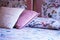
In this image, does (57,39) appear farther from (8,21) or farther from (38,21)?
(8,21)

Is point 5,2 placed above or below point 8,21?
above

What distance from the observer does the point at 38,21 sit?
226 cm

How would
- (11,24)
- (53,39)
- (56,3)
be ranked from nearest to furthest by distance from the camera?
(53,39), (11,24), (56,3)

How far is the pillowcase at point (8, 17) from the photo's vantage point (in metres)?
2.19

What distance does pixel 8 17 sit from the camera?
2.23m

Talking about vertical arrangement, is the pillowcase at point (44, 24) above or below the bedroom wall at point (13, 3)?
below

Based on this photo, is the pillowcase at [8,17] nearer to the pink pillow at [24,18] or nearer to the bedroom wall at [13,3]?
the pink pillow at [24,18]

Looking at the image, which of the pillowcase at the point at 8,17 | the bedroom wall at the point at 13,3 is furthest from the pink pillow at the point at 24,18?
the bedroom wall at the point at 13,3

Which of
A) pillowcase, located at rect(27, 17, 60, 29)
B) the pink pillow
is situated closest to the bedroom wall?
the pink pillow

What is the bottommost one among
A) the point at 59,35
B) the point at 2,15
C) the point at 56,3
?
the point at 59,35

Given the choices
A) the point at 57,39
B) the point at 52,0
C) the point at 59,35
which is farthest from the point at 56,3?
the point at 57,39

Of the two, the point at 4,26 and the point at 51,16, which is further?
the point at 51,16

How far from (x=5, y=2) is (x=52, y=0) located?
928 millimetres

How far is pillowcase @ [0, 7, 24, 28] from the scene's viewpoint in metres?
2.19
